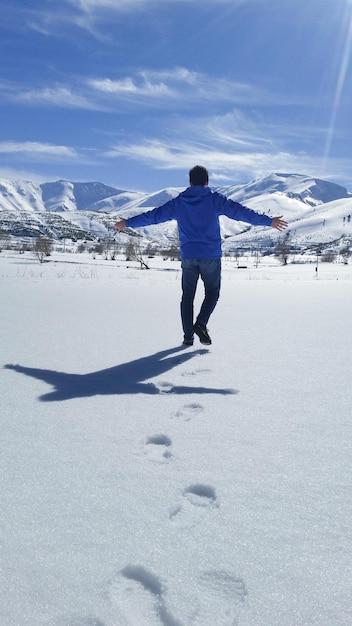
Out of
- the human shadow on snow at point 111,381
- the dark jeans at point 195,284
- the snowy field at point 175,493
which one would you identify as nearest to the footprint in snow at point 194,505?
the snowy field at point 175,493

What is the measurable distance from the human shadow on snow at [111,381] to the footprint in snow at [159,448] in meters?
0.61

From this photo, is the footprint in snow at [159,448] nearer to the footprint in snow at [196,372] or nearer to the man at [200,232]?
the footprint in snow at [196,372]

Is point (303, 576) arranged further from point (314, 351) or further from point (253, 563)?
point (314, 351)

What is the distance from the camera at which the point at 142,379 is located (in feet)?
8.58

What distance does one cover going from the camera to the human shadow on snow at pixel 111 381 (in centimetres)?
231

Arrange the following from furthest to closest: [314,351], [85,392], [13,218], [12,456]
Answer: [13,218] → [314,351] → [85,392] → [12,456]

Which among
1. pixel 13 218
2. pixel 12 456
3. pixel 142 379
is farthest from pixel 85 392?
pixel 13 218

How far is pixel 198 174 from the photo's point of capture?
3.82 meters

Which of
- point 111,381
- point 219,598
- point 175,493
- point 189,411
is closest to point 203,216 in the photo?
point 111,381

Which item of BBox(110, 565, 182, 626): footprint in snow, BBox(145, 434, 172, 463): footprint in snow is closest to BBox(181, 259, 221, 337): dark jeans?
BBox(145, 434, 172, 463): footprint in snow

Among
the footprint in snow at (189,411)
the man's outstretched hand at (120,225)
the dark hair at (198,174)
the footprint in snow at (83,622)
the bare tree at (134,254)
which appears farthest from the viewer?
the bare tree at (134,254)

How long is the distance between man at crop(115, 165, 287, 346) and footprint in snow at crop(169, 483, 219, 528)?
7.87 feet

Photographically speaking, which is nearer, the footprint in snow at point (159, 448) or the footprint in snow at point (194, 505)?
the footprint in snow at point (194, 505)

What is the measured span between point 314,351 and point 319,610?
2.62m
